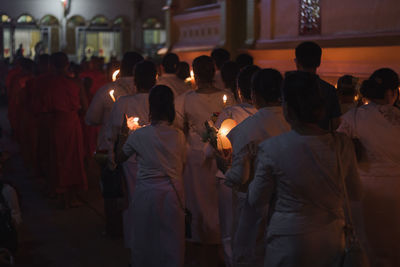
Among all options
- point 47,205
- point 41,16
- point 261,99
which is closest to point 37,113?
point 47,205

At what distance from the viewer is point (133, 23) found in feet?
102

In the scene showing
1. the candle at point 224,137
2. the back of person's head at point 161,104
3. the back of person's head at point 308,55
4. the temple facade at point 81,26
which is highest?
the temple facade at point 81,26

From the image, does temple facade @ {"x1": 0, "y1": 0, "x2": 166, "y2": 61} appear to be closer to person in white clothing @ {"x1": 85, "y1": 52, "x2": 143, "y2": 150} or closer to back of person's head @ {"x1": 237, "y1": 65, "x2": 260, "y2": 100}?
person in white clothing @ {"x1": 85, "y1": 52, "x2": 143, "y2": 150}

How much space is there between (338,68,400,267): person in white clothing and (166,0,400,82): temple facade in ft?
7.10

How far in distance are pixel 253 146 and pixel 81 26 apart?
27.9 m

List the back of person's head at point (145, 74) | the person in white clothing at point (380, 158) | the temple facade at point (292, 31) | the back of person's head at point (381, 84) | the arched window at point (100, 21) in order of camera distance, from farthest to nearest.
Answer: the arched window at point (100, 21)
the temple facade at point (292, 31)
the back of person's head at point (145, 74)
the back of person's head at point (381, 84)
the person in white clothing at point (380, 158)

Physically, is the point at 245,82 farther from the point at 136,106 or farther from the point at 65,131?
the point at 65,131

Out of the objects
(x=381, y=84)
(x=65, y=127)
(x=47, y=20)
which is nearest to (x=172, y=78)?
(x=65, y=127)

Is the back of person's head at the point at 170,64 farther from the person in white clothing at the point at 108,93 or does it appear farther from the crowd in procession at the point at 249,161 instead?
the person in white clothing at the point at 108,93

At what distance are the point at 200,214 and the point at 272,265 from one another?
9.19 ft

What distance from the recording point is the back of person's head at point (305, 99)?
3.01m

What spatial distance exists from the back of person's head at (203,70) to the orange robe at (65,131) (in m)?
2.77

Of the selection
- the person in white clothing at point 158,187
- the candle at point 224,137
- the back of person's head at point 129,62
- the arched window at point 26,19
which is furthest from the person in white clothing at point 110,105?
the arched window at point 26,19

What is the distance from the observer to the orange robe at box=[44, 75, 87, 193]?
7867 mm
